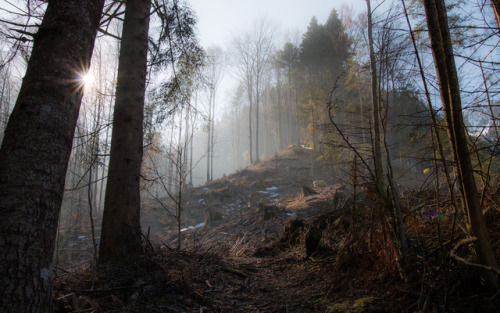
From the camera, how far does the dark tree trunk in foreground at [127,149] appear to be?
320 cm

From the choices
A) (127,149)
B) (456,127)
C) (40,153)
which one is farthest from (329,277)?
(127,149)

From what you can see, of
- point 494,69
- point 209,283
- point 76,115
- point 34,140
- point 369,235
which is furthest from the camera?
point 209,283

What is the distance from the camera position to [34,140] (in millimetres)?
1521

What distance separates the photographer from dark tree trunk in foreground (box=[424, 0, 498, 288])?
167 centimetres

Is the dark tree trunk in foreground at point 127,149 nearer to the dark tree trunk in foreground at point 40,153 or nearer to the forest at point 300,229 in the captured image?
the forest at point 300,229

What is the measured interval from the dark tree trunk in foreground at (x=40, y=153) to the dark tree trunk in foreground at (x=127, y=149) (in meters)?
1.73

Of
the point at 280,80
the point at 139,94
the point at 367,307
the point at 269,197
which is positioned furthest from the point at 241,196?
the point at 280,80

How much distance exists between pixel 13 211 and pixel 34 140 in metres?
0.43

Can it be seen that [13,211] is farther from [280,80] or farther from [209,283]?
[280,80]

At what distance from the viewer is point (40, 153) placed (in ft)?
5.01

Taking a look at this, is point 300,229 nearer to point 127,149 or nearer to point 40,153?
point 127,149

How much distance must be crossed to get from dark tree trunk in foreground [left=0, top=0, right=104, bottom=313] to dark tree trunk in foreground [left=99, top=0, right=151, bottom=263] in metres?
1.73

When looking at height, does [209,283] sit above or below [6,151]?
below

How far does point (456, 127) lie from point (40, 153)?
284 cm
